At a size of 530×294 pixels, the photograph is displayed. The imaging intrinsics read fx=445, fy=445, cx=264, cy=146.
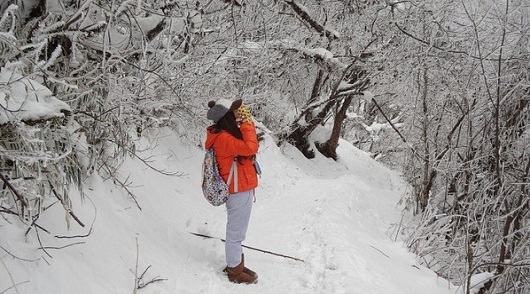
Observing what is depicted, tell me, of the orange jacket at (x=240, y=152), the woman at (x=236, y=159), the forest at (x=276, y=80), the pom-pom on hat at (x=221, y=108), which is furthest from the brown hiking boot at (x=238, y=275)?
the forest at (x=276, y=80)

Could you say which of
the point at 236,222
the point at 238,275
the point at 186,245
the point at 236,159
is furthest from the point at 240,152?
the point at 186,245

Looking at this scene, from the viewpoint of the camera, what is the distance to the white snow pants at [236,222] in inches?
Result: 163

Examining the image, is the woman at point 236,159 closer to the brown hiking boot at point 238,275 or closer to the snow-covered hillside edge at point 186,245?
the brown hiking boot at point 238,275

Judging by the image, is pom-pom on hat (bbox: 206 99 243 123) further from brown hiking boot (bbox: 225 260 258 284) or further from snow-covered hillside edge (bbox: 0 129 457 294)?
brown hiking boot (bbox: 225 260 258 284)

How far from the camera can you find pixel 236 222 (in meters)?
4.18

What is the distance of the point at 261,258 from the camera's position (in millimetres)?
5031

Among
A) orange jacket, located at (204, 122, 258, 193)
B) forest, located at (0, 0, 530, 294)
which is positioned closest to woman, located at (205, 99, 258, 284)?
orange jacket, located at (204, 122, 258, 193)

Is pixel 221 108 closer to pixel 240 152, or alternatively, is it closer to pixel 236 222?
pixel 240 152

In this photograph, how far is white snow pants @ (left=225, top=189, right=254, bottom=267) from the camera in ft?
13.6

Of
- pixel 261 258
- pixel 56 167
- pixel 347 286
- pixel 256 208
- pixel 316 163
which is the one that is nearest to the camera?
pixel 56 167

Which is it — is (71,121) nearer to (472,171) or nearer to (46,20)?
(46,20)

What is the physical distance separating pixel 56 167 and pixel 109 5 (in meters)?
1.23

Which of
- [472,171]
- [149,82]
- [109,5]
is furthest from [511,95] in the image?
[109,5]

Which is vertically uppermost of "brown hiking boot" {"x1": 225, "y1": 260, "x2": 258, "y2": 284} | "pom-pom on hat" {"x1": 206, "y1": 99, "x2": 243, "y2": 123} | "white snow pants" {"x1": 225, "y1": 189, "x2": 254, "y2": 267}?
"pom-pom on hat" {"x1": 206, "y1": 99, "x2": 243, "y2": 123}
